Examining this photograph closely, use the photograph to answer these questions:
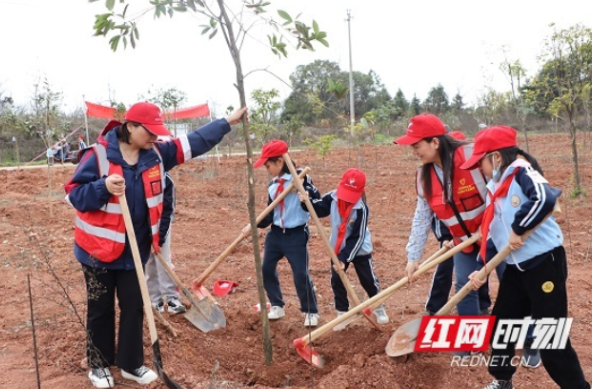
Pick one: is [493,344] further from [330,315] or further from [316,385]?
[330,315]

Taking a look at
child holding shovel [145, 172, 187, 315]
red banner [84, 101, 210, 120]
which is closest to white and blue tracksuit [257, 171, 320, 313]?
child holding shovel [145, 172, 187, 315]

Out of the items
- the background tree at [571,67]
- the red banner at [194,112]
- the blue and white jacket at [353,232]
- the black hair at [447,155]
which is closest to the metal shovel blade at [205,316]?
the blue and white jacket at [353,232]

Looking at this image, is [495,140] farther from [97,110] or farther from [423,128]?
[97,110]

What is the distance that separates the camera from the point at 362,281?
14.0 ft

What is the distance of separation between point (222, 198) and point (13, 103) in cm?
1631

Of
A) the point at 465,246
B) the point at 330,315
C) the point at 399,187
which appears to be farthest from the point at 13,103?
the point at 465,246

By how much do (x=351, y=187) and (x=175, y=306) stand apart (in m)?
1.82

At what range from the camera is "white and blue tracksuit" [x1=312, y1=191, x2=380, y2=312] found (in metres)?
4.12

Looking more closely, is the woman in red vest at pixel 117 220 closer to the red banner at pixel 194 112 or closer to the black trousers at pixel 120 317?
the black trousers at pixel 120 317

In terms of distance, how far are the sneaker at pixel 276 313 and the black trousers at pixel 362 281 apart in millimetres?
484

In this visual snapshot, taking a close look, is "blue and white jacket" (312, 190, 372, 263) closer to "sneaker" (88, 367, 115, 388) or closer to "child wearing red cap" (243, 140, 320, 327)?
"child wearing red cap" (243, 140, 320, 327)

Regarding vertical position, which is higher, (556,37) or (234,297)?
(556,37)

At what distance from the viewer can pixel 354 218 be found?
13.5 ft

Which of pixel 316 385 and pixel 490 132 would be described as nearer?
pixel 490 132
